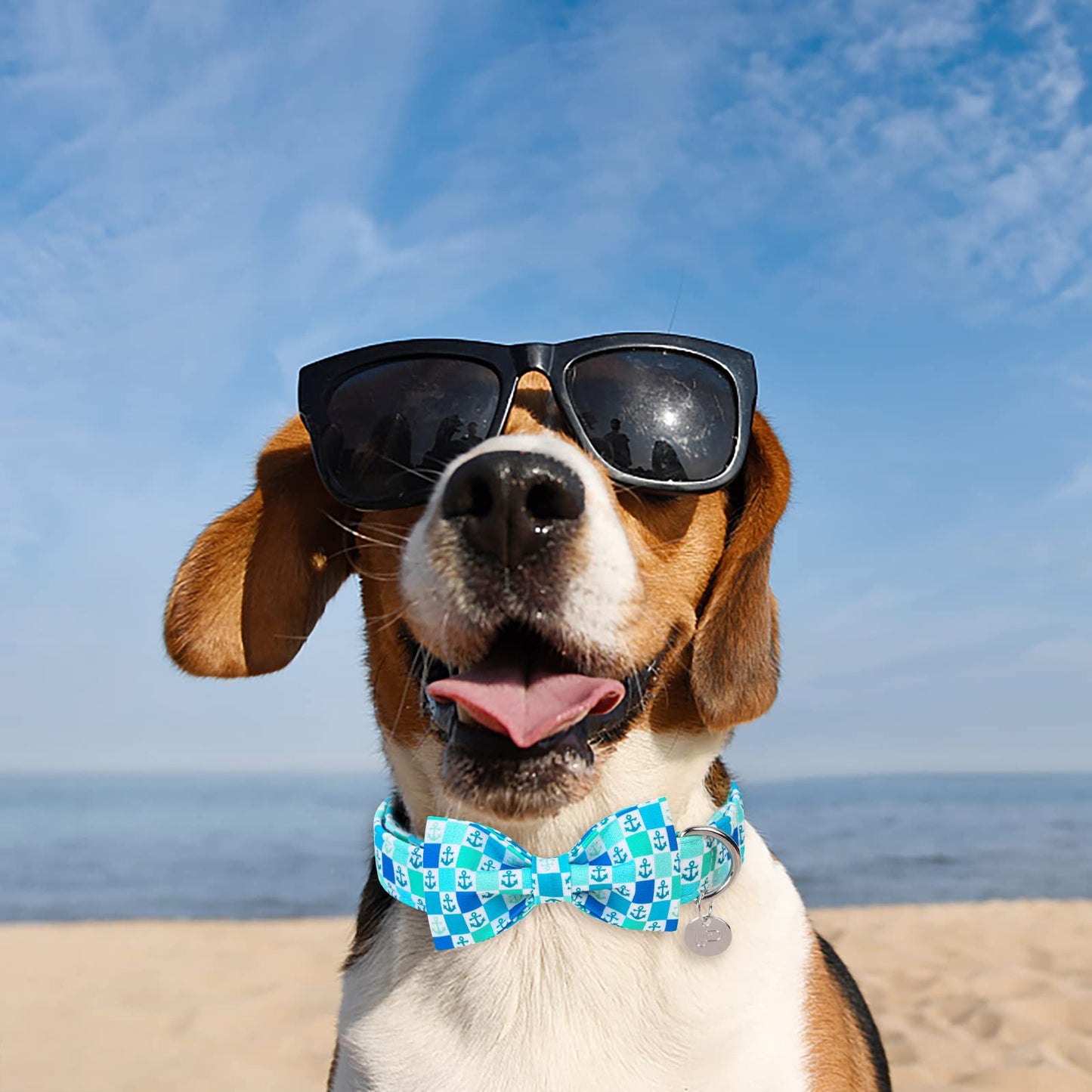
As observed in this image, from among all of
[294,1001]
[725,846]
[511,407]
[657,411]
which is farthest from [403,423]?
[294,1001]

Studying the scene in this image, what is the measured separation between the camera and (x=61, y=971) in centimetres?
768

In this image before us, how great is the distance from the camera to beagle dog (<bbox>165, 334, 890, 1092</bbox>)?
209 centimetres

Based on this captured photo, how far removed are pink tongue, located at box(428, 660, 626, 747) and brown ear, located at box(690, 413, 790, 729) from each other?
0.98 feet

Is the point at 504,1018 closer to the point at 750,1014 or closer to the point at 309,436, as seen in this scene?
the point at 750,1014

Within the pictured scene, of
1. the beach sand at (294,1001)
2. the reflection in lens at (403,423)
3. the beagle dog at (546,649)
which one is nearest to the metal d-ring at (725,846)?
the beagle dog at (546,649)

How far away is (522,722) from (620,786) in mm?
351

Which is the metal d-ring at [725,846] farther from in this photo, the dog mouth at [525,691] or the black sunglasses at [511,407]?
the black sunglasses at [511,407]

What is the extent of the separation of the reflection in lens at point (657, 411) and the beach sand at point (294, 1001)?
3791 mm

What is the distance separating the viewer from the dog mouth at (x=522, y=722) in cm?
208

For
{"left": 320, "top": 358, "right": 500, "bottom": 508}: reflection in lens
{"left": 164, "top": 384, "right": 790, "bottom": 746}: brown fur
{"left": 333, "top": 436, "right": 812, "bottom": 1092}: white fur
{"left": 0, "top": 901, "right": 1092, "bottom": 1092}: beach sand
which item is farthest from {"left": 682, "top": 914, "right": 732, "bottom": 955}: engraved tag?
{"left": 0, "top": 901, "right": 1092, "bottom": 1092}: beach sand

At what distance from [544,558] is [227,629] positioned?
1.01m

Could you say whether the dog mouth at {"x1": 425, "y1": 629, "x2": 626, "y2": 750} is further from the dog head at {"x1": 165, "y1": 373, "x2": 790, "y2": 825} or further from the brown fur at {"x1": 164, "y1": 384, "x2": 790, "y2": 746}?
the brown fur at {"x1": 164, "y1": 384, "x2": 790, "y2": 746}


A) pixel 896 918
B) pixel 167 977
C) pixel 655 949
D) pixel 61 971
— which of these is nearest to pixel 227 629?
pixel 655 949

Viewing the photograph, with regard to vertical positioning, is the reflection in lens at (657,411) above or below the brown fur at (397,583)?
above
